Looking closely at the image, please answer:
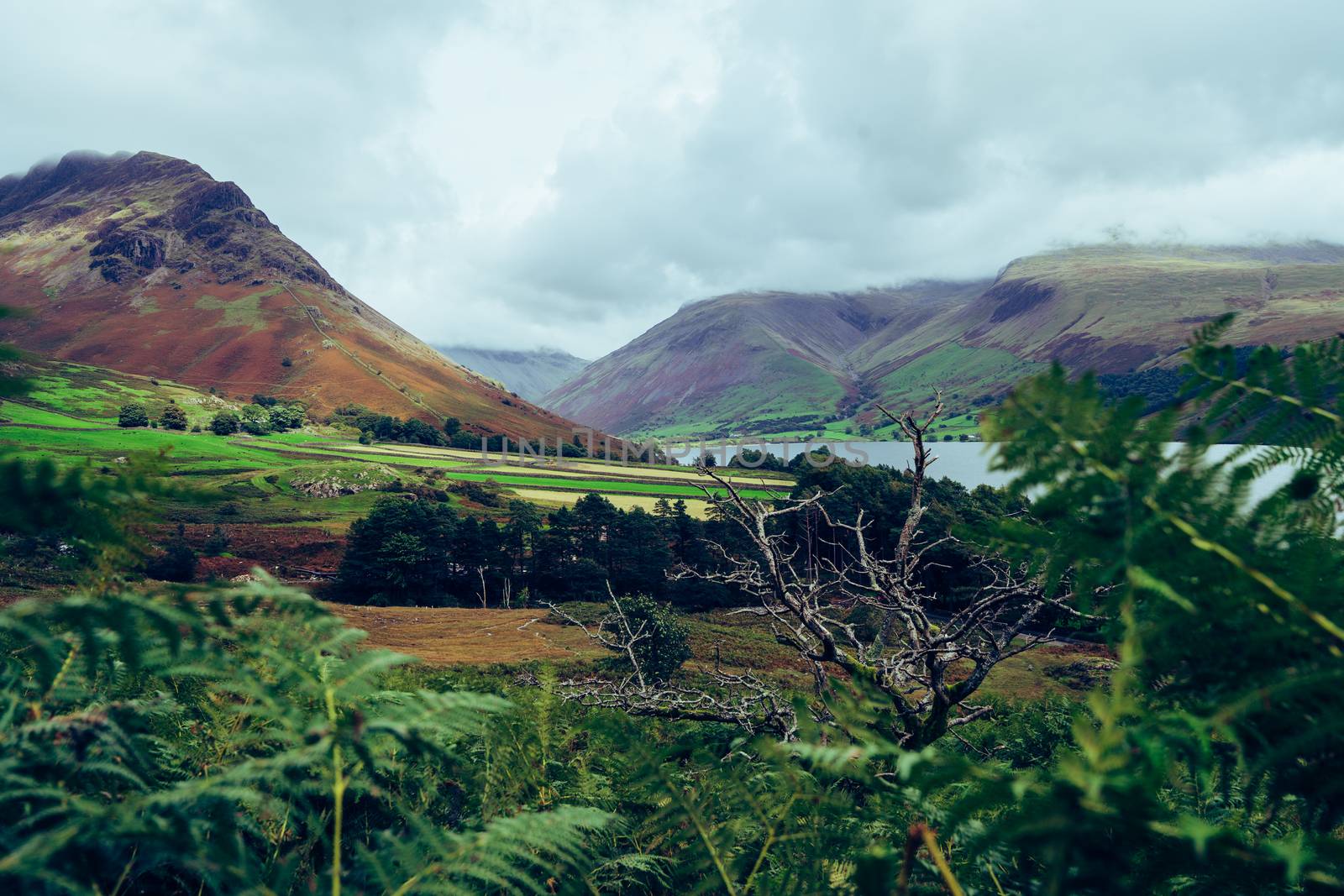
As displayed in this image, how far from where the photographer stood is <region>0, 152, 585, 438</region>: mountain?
379ft

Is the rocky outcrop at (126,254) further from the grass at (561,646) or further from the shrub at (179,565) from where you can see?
the grass at (561,646)

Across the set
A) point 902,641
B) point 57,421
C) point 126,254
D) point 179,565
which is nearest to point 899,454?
point 179,565

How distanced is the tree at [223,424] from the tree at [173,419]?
350 cm

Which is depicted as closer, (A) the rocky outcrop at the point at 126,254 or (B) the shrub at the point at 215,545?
(B) the shrub at the point at 215,545

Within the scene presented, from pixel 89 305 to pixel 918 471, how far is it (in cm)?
17524

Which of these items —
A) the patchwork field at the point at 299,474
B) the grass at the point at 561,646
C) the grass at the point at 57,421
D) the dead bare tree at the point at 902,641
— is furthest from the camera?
the grass at the point at 57,421

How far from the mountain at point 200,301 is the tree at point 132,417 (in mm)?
31300

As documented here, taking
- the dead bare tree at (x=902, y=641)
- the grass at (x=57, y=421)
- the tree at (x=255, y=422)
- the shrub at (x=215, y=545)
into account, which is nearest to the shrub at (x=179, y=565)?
the shrub at (x=215, y=545)

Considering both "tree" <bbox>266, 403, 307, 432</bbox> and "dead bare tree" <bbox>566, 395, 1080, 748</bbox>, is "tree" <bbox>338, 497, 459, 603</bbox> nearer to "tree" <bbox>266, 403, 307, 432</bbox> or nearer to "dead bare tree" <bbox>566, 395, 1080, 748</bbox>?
"dead bare tree" <bbox>566, 395, 1080, 748</bbox>

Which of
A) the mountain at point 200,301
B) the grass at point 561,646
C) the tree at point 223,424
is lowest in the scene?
the grass at point 561,646

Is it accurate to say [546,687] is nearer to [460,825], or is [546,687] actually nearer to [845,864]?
[460,825]

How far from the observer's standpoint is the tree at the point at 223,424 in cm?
8625

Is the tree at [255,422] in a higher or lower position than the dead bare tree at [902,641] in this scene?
higher

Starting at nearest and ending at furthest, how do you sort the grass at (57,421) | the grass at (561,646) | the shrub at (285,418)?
the grass at (561,646) < the grass at (57,421) < the shrub at (285,418)
